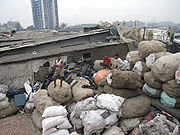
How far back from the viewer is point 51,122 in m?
3.62

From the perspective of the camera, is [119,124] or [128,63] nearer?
[119,124]

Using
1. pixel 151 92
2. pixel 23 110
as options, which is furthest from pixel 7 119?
pixel 151 92

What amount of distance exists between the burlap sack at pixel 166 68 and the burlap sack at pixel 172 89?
0.13 metres

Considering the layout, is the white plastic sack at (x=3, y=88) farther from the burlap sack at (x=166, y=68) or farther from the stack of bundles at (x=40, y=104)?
the burlap sack at (x=166, y=68)

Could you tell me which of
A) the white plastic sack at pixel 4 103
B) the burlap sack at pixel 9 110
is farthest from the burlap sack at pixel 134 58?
the white plastic sack at pixel 4 103

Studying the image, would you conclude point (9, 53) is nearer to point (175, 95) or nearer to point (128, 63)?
point (128, 63)

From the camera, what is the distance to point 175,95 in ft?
11.1

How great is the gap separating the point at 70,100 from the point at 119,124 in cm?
183

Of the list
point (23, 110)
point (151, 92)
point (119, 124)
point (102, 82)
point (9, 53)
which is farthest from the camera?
point (9, 53)

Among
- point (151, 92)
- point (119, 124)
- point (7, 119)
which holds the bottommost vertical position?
point (7, 119)

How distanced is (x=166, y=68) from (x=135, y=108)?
4.42 ft

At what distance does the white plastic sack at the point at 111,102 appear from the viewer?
11.5 ft

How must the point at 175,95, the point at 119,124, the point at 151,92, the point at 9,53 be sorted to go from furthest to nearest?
1. the point at 9,53
2. the point at 151,92
3. the point at 119,124
4. the point at 175,95

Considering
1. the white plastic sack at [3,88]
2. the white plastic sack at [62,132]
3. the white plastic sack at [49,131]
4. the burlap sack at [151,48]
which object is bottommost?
the white plastic sack at [62,132]
